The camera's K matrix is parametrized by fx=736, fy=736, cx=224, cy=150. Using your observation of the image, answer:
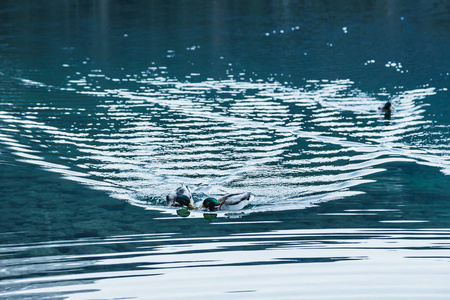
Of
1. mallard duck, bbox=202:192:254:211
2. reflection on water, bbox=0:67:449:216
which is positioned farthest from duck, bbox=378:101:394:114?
mallard duck, bbox=202:192:254:211

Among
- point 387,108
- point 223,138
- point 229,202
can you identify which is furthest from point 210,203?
point 387,108

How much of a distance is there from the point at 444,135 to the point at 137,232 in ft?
41.7

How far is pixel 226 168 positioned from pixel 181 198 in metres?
3.82

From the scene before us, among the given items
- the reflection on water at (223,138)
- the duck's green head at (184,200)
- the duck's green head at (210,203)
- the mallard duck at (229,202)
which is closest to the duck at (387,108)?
the reflection on water at (223,138)

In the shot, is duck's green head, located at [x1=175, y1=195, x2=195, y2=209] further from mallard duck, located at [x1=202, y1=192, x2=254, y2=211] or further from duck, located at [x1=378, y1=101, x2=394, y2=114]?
duck, located at [x1=378, y1=101, x2=394, y2=114]

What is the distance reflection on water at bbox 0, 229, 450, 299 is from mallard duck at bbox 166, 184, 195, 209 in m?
1.79

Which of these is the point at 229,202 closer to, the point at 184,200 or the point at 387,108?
the point at 184,200

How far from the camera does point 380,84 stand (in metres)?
33.1

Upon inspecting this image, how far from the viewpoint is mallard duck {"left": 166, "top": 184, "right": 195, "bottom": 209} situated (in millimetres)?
16562

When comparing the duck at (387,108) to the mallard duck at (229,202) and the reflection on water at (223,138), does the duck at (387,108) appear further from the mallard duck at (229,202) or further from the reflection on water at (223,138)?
the mallard duck at (229,202)

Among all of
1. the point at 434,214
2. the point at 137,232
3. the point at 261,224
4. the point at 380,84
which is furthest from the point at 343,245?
the point at 380,84

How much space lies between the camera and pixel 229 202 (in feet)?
53.8

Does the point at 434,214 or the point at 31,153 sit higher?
the point at 31,153

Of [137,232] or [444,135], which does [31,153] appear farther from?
[444,135]
